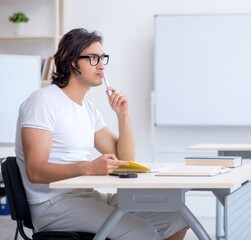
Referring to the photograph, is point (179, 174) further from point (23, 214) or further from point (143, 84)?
point (143, 84)

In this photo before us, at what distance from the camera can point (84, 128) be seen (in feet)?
8.07

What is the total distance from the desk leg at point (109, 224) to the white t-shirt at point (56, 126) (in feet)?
0.97

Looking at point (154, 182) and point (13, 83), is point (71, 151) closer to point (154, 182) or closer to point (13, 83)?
point (154, 182)

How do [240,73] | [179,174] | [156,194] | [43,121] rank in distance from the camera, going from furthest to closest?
[240,73], [43,121], [179,174], [156,194]

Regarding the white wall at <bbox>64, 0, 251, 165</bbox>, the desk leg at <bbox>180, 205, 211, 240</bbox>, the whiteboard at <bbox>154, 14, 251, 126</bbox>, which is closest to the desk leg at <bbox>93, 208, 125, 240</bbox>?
the desk leg at <bbox>180, 205, 211, 240</bbox>

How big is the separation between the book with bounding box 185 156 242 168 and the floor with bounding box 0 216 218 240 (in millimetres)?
1879

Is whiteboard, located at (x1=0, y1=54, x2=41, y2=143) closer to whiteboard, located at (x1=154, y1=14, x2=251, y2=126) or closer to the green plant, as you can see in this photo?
the green plant

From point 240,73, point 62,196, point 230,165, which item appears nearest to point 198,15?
point 240,73

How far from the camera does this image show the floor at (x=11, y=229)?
4465 mm

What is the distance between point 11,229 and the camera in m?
4.83

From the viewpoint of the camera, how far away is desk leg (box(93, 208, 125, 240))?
200 cm

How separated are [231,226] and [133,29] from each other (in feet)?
14.2

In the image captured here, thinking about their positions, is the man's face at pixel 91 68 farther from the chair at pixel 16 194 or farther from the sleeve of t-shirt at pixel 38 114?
the chair at pixel 16 194

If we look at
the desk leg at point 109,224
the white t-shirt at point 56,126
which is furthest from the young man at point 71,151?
the desk leg at point 109,224
